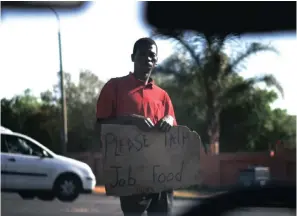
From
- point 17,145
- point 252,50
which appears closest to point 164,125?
point 252,50

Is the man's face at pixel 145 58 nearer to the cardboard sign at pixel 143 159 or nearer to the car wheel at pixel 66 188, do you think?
the cardboard sign at pixel 143 159

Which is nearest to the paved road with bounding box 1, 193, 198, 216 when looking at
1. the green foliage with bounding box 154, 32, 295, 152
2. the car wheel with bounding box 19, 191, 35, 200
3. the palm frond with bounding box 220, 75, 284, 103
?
the car wheel with bounding box 19, 191, 35, 200

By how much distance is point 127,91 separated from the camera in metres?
2.38

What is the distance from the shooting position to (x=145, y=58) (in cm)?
245

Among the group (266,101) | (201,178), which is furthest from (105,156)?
(266,101)

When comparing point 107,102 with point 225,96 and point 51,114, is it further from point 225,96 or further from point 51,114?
point 225,96

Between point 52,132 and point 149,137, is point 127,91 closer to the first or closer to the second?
point 149,137

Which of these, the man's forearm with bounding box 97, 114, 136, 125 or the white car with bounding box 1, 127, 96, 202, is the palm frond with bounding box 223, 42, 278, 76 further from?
the man's forearm with bounding box 97, 114, 136, 125

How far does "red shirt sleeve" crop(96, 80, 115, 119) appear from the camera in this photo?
2381 millimetres

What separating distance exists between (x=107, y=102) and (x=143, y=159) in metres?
0.28

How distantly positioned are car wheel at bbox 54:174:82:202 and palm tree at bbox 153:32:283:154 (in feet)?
5.66

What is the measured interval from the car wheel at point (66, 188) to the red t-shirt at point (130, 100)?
12.3ft

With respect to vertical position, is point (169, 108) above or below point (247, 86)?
below

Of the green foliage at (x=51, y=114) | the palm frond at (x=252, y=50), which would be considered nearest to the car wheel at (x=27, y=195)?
the green foliage at (x=51, y=114)
